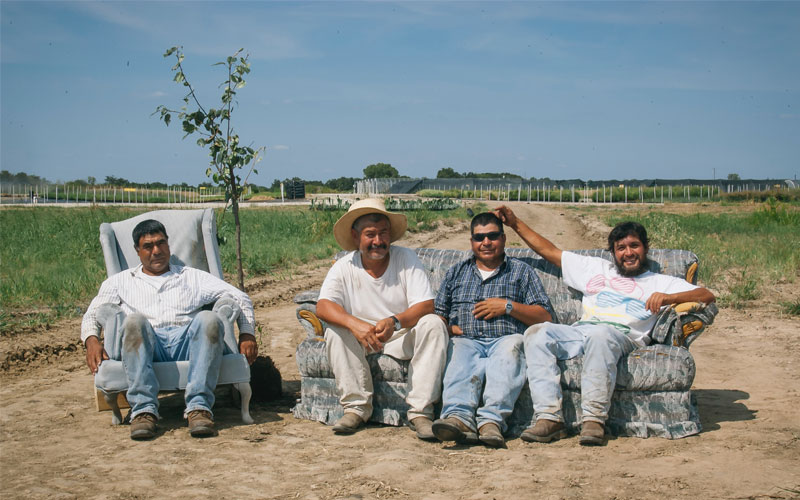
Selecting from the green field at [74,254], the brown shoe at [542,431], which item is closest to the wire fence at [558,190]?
the green field at [74,254]

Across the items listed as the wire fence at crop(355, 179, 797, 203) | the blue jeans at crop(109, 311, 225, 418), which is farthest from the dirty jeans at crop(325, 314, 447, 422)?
the wire fence at crop(355, 179, 797, 203)

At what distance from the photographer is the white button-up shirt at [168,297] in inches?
193

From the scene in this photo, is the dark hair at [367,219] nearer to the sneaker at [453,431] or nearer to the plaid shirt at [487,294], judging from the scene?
the plaid shirt at [487,294]

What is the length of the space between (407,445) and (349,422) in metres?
0.46

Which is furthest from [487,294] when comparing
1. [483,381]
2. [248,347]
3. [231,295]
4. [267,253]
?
[267,253]

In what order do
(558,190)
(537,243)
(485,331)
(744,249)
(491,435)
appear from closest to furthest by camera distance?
(491,435) → (485,331) → (537,243) → (744,249) → (558,190)

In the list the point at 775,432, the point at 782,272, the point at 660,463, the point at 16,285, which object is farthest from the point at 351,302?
the point at 782,272

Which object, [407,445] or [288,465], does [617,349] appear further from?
[288,465]

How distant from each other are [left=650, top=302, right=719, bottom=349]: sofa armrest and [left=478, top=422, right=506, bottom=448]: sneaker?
50.6 inches

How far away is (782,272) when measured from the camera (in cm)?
1020

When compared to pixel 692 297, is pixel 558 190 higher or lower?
higher

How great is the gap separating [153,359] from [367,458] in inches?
65.2

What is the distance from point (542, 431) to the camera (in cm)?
420

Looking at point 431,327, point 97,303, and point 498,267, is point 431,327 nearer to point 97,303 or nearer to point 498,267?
point 498,267
